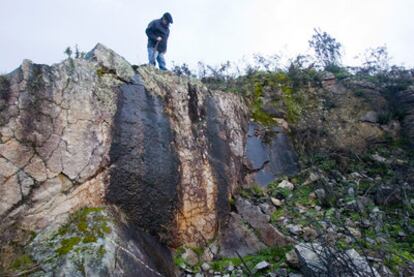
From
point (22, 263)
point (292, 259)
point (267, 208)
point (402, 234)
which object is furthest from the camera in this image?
point (267, 208)

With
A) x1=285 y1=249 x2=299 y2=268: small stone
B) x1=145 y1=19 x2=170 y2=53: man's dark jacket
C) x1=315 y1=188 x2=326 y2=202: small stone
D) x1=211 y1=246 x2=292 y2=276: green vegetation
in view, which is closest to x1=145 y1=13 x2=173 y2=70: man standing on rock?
x1=145 y1=19 x2=170 y2=53: man's dark jacket

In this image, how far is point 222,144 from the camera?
6.26 metres

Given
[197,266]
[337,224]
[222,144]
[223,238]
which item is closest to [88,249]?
[197,266]

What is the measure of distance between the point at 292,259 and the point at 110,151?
7.86ft

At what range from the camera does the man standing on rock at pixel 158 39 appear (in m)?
7.61

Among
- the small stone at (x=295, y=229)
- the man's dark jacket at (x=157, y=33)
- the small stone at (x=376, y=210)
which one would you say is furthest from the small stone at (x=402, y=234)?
the man's dark jacket at (x=157, y=33)

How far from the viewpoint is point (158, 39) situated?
7.61 m

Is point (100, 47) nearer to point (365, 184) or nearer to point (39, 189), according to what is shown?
point (39, 189)

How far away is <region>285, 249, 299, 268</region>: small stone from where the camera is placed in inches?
188

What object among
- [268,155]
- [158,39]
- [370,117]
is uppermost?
[158,39]

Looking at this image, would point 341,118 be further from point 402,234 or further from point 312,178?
point 402,234

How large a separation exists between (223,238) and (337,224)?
149 cm

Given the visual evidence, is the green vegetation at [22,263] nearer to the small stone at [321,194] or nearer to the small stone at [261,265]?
the small stone at [261,265]

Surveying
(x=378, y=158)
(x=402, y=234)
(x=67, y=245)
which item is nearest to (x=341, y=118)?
(x=378, y=158)
